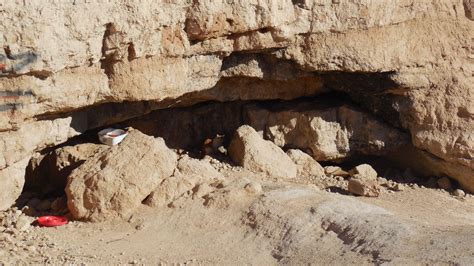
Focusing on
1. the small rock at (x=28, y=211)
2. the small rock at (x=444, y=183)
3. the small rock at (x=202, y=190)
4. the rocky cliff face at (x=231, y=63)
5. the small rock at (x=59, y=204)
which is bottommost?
the small rock at (x=28, y=211)

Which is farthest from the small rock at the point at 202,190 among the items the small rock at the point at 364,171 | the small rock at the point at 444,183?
the small rock at the point at 444,183

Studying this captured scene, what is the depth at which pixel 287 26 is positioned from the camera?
7.89m

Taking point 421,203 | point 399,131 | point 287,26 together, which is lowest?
point 421,203

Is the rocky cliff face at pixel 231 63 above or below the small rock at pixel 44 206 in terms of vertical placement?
above

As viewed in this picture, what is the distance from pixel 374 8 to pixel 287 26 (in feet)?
3.65

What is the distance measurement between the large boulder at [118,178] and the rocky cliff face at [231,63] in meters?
0.51

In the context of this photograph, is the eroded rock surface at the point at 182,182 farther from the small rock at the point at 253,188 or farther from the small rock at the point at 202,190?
the small rock at the point at 253,188

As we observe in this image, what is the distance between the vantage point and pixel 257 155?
27.3 feet

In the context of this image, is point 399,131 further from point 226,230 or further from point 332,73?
point 226,230

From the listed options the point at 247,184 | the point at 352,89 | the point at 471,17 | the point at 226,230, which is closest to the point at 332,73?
the point at 352,89

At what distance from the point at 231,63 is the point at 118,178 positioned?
6.75 feet

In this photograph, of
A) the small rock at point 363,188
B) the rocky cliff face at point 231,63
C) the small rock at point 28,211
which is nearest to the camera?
the rocky cliff face at point 231,63

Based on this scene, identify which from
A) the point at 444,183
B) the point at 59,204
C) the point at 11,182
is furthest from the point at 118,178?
the point at 444,183

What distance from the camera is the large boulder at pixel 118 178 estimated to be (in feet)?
22.4
